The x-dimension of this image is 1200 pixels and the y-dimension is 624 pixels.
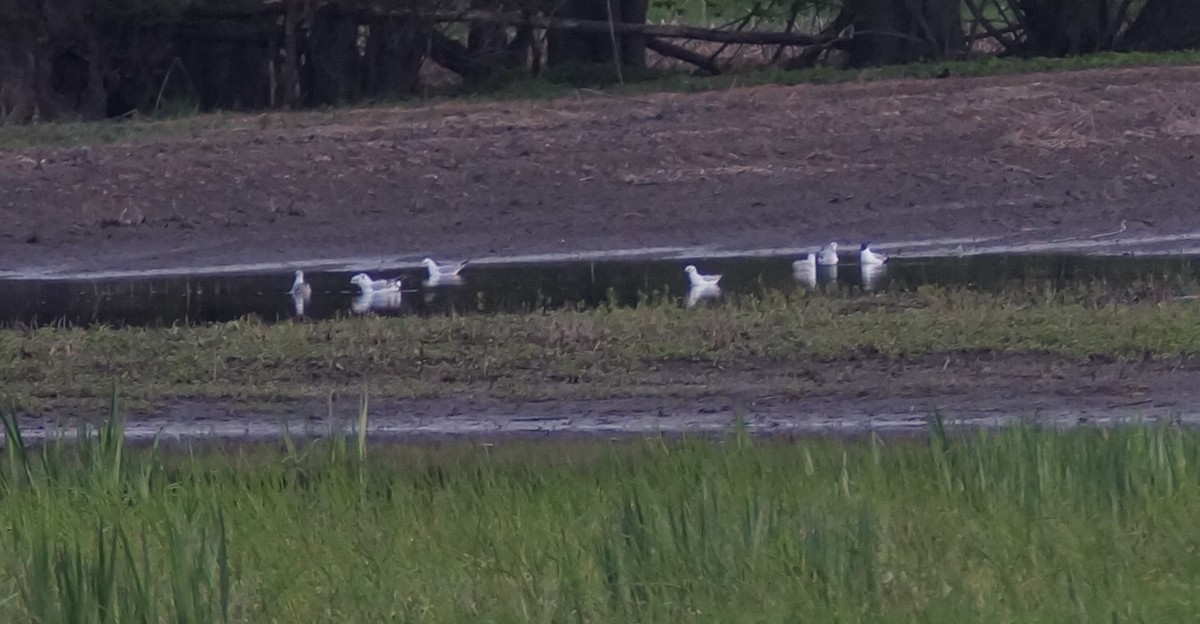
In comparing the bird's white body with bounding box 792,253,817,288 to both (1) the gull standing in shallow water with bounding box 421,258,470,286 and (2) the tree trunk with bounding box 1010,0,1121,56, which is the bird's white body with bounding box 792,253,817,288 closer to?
(1) the gull standing in shallow water with bounding box 421,258,470,286

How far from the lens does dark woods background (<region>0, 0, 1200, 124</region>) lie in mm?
17500

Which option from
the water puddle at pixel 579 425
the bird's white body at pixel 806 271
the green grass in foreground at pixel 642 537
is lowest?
the water puddle at pixel 579 425

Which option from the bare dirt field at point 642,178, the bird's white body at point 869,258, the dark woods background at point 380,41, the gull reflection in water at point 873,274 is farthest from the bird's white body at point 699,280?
the dark woods background at point 380,41

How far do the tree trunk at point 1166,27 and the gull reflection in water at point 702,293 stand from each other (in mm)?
9062

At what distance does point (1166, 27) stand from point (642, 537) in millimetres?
14842

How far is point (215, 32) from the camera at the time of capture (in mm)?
18594

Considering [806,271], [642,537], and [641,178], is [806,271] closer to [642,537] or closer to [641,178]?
[641,178]

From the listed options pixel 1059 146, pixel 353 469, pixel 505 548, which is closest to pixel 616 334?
pixel 353 469

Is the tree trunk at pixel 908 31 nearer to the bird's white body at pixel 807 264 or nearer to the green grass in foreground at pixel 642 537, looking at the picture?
the bird's white body at pixel 807 264

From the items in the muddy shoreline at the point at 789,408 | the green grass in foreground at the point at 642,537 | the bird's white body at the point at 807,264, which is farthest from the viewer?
the bird's white body at the point at 807,264

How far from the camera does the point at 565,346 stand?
360 inches

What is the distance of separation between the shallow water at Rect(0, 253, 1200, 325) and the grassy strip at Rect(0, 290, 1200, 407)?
868 mm

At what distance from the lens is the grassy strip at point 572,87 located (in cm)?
1562

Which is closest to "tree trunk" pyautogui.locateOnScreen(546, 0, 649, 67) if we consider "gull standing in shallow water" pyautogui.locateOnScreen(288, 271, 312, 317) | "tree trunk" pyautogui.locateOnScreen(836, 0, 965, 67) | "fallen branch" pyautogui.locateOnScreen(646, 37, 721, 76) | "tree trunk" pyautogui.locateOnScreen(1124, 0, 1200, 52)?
"fallen branch" pyautogui.locateOnScreen(646, 37, 721, 76)
